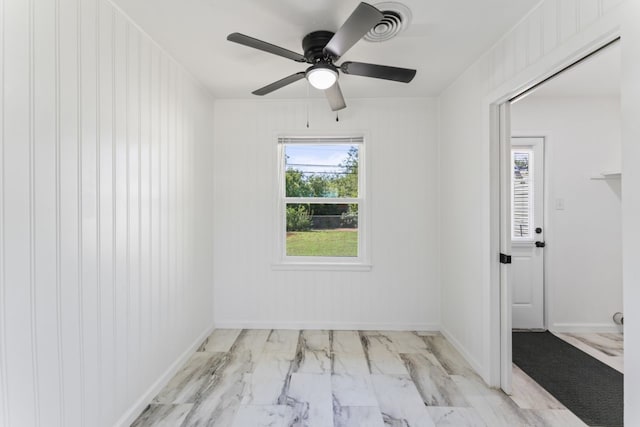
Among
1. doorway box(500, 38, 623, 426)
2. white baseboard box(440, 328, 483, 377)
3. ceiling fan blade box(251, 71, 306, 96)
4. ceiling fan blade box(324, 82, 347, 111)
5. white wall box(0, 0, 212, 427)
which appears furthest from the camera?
doorway box(500, 38, 623, 426)

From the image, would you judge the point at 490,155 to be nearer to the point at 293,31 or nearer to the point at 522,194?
the point at 522,194

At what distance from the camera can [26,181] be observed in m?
1.23

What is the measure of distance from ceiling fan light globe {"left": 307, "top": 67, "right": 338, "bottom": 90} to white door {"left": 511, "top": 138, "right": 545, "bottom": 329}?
239 centimetres

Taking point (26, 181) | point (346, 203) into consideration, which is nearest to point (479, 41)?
point (346, 203)

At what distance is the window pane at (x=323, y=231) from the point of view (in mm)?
3414

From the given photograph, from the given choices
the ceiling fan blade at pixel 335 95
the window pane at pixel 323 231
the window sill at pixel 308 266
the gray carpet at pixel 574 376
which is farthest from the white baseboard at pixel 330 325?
the ceiling fan blade at pixel 335 95

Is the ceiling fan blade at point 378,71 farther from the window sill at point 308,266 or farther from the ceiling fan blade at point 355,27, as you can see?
the window sill at point 308,266

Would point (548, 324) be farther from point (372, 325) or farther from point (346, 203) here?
point (346, 203)

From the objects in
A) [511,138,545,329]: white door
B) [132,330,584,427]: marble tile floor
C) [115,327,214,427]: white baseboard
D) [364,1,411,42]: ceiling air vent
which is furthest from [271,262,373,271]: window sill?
[364,1,411,42]: ceiling air vent

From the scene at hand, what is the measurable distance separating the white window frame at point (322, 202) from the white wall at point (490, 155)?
0.81m

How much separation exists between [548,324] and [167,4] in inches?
170

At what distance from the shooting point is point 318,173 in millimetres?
3414

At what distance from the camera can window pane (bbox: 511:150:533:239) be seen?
10.9ft

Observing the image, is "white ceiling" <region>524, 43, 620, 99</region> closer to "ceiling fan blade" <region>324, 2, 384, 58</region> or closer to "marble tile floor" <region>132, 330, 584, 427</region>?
"ceiling fan blade" <region>324, 2, 384, 58</region>
